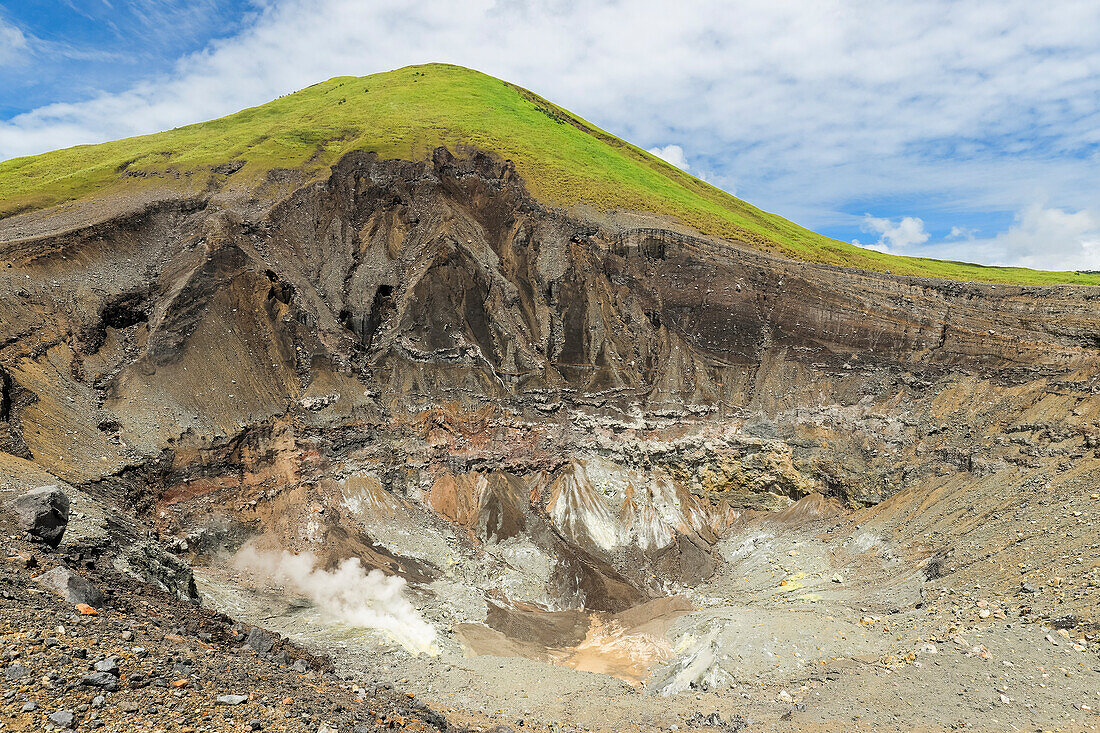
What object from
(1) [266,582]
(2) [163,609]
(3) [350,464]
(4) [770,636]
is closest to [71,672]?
(2) [163,609]

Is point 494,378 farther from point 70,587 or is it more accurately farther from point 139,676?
point 139,676

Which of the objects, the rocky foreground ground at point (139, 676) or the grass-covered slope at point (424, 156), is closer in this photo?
the rocky foreground ground at point (139, 676)

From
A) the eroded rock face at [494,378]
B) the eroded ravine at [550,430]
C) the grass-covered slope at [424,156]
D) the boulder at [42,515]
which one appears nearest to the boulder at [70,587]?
the boulder at [42,515]

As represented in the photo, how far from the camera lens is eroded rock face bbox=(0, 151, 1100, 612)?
26.7 m

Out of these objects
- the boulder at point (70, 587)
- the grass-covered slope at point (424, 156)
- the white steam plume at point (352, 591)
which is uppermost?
the grass-covered slope at point (424, 156)

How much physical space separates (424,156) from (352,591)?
33695mm

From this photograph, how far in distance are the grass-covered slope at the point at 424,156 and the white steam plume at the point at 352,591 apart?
1087 inches

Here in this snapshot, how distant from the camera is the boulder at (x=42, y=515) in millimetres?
13734

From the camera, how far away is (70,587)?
446 inches

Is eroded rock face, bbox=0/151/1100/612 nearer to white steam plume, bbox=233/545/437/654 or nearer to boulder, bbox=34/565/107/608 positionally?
white steam plume, bbox=233/545/437/654

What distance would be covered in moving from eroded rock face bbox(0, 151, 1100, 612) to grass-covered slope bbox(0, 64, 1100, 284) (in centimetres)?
473

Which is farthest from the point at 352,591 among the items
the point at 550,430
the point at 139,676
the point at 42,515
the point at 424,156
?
the point at 424,156

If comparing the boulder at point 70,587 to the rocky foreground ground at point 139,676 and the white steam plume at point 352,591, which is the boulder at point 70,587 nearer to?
the rocky foreground ground at point 139,676

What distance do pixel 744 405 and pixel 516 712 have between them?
950 inches
